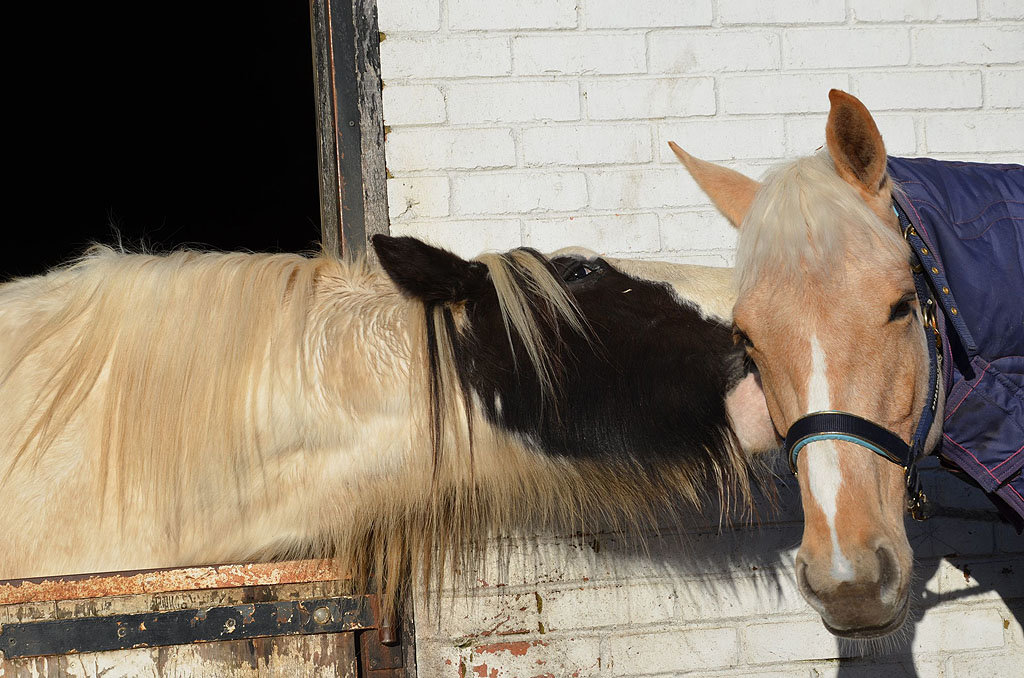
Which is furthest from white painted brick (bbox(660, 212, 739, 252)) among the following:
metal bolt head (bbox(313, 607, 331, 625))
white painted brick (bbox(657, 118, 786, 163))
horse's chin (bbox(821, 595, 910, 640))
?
metal bolt head (bbox(313, 607, 331, 625))

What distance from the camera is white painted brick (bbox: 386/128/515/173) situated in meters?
1.92

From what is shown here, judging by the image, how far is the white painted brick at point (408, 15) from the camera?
1916 mm

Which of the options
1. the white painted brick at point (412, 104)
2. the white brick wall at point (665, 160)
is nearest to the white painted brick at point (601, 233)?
the white brick wall at point (665, 160)

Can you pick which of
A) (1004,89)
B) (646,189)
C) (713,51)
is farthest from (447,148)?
(1004,89)

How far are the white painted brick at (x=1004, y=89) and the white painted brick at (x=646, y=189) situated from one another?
0.80 m

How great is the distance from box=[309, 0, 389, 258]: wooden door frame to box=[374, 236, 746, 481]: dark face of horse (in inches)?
22.0

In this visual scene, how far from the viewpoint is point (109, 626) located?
159cm

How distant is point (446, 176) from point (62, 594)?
3.87 ft

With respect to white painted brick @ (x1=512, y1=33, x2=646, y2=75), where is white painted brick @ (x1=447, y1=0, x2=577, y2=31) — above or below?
above

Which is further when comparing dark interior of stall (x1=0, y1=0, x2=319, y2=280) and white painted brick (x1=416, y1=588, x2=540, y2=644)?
dark interior of stall (x1=0, y1=0, x2=319, y2=280)

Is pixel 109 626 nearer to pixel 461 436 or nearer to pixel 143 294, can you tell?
pixel 143 294

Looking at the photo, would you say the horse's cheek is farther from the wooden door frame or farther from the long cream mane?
the wooden door frame

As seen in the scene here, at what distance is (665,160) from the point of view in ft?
6.52

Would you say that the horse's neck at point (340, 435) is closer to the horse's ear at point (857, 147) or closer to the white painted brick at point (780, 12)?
the horse's ear at point (857, 147)
